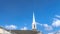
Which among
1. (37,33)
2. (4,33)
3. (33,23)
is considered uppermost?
(33,23)

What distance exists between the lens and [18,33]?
10719 cm

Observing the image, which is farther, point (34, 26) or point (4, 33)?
point (34, 26)

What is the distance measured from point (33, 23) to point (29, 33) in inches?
288

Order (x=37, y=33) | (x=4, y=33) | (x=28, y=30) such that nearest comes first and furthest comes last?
(x=4, y=33), (x=37, y=33), (x=28, y=30)

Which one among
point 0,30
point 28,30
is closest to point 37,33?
point 28,30

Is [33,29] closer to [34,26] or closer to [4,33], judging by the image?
[34,26]

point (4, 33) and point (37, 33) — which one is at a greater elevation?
point (37, 33)

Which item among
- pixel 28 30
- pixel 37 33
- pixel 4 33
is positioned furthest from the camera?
pixel 28 30

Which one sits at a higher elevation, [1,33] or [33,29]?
[33,29]

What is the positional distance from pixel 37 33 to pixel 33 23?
8.59 metres

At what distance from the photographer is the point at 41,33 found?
109 metres

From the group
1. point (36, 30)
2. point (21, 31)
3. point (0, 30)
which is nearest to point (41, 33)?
point (36, 30)

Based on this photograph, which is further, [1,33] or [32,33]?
[32,33]

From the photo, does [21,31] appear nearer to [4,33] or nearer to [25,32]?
[25,32]
